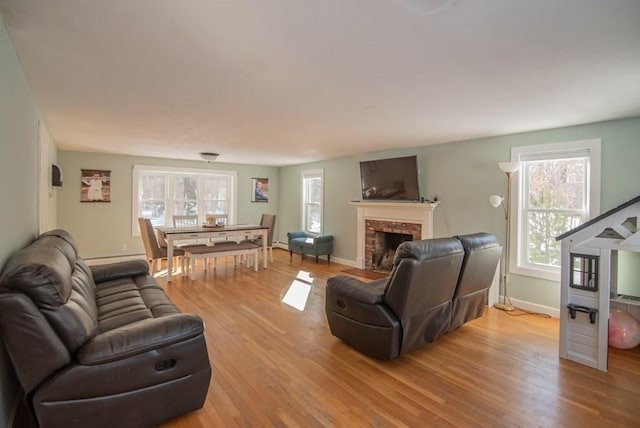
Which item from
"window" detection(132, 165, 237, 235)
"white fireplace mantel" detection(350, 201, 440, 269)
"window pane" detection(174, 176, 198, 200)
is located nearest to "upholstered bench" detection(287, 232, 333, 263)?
"white fireplace mantel" detection(350, 201, 440, 269)

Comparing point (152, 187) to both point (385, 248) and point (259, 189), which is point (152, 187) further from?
point (385, 248)

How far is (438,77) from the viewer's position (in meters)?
2.35

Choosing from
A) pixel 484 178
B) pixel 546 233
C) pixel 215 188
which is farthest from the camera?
pixel 215 188

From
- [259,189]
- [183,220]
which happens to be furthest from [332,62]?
[259,189]

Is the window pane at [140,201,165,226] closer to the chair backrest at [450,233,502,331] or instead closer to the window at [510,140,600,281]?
the chair backrest at [450,233,502,331]

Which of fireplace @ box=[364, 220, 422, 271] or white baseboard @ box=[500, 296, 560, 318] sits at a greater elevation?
fireplace @ box=[364, 220, 422, 271]

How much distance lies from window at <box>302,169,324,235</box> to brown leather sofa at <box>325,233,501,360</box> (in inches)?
175

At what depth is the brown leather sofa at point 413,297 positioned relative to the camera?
255cm

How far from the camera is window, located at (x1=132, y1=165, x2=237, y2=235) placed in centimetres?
695

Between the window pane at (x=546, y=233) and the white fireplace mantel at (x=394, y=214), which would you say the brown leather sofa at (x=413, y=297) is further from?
the white fireplace mantel at (x=394, y=214)

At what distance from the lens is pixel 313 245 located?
6.66 m

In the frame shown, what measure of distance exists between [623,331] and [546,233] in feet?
4.40

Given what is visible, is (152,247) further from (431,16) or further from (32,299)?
(431,16)

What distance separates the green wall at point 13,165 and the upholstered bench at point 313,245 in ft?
15.1
